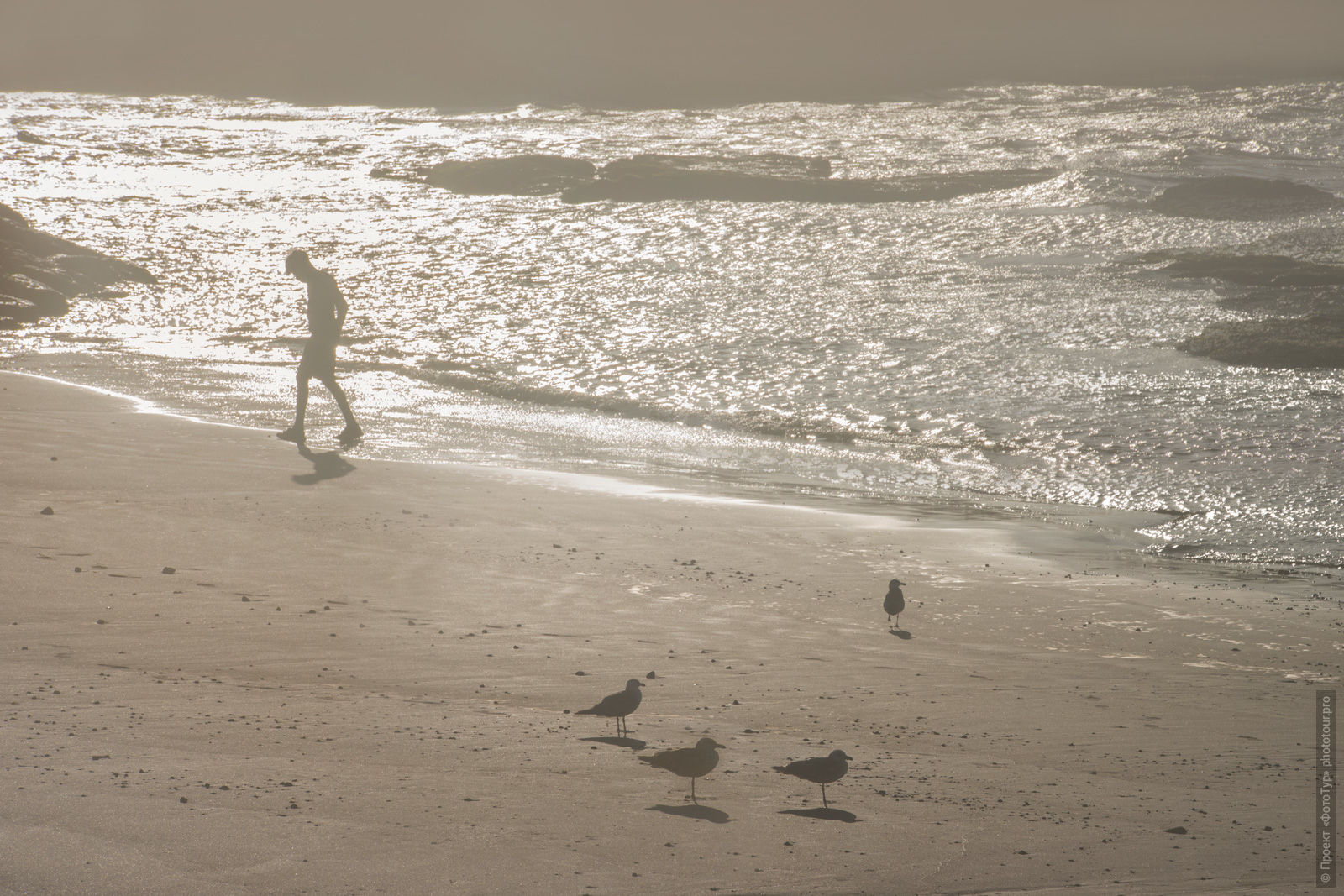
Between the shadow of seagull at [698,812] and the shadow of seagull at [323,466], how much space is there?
561 cm

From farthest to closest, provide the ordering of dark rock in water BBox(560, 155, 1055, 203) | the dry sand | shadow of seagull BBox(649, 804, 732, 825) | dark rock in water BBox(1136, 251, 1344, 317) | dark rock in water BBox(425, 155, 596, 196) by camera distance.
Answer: dark rock in water BBox(425, 155, 596, 196) → dark rock in water BBox(560, 155, 1055, 203) → dark rock in water BBox(1136, 251, 1344, 317) → shadow of seagull BBox(649, 804, 732, 825) → the dry sand

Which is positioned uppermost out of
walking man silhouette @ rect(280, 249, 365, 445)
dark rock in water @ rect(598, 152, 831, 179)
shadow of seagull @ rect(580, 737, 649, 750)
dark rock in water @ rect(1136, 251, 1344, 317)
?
dark rock in water @ rect(598, 152, 831, 179)

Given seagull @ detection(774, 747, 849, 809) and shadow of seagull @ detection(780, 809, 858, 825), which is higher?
seagull @ detection(774, 747, 849, 809)

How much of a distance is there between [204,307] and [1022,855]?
17.0 metres

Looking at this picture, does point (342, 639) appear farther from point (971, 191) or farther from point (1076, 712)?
point (971, 191)

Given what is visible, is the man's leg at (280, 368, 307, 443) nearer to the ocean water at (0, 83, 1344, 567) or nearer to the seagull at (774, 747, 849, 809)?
the ocean water at (0, 83, 1344, 567)

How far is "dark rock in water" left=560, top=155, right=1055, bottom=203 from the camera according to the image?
25.2 m

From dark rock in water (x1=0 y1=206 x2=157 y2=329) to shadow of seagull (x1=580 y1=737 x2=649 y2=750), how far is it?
14.7 metres

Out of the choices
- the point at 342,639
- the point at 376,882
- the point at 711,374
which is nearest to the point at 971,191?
the point at 711,374

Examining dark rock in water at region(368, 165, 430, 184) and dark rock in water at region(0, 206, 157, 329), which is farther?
dark rock in water at region(368, 165, 430, 184)

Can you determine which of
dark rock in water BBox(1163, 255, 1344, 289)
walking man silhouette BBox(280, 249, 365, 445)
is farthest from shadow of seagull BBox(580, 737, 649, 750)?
dark rock in water BBox(1163, 255, 1344, 289)

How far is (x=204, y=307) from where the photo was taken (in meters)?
18.5

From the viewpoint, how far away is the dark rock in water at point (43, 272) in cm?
1748

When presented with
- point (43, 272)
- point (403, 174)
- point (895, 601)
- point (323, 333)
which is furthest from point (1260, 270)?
point (403, 174)
